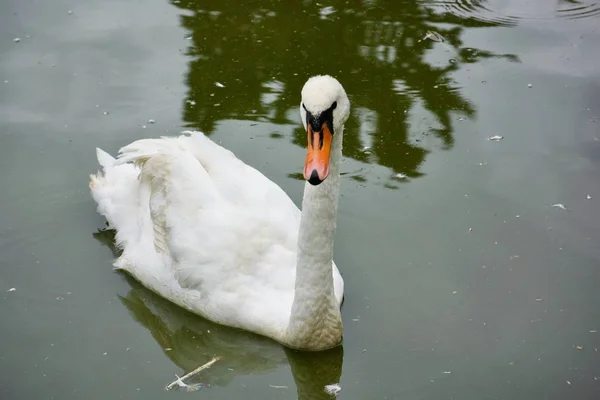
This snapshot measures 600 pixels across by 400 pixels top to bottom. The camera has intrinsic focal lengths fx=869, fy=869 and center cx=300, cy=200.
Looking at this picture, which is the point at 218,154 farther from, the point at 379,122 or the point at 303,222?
the point at 379,122

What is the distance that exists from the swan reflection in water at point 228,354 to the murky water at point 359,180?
15mm

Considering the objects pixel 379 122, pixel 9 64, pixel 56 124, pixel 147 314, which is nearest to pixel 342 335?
pixel 147 314

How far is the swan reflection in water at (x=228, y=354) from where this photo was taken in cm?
575

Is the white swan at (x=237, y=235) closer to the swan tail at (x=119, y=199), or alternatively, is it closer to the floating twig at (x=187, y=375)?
the swan tail at (x=119, y=199)

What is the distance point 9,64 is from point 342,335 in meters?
5.45

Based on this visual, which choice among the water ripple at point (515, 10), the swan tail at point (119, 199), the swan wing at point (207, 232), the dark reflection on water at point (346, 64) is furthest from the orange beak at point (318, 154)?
the water ripple at point (515, 10)

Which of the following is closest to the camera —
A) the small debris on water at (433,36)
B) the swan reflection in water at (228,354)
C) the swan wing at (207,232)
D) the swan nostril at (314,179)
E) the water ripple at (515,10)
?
the swan nostril at (314,179)

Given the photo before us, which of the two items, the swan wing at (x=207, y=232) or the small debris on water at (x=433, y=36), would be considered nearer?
the swan wing at (x=207, y=232)

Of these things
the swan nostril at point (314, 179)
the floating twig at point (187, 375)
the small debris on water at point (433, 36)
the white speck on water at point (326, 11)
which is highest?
the swan nostril at point (314, 179)

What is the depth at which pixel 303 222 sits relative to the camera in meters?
5.44

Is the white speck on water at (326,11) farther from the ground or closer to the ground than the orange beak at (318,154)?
closer to the ground

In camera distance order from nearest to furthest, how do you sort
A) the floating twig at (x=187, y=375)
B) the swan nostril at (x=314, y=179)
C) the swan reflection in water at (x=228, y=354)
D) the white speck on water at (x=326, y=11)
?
the swan nostril at (x=314, y=179) < the floating twig at (x=187, y=375) < the swan reflection in water at (x=228, y=354) < the white speck on water at (x=326, y=11)

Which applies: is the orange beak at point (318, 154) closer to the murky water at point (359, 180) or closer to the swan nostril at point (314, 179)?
the swan nostril at point (314, 179)

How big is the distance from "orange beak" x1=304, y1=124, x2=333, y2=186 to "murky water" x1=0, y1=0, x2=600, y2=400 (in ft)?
5.09
